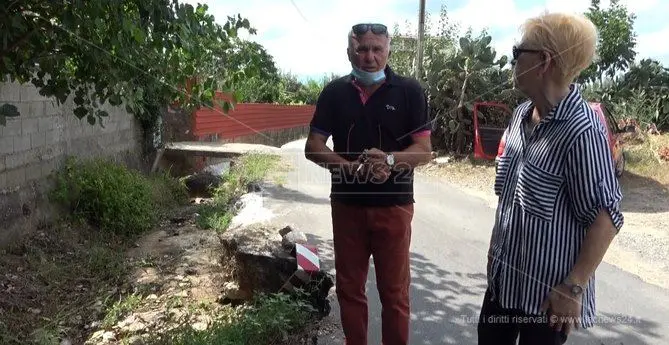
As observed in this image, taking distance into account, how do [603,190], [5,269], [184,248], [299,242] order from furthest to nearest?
[184,248], [5,269], [299,242], [603,190]

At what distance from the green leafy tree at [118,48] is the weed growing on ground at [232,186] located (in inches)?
98.5

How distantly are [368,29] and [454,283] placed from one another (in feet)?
7.76

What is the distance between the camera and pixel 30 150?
17.4 ft

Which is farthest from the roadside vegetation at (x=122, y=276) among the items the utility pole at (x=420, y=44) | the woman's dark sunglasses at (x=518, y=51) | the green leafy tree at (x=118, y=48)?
the utility pole at (x=420, y=44)

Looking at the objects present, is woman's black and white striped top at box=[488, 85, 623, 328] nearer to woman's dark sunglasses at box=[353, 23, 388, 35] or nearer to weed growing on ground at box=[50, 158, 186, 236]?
woman's dark sunglasses at box=[353, 23, 388, 35]

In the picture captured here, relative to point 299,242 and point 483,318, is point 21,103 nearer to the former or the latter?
point 299,242

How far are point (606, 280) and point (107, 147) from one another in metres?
6.27

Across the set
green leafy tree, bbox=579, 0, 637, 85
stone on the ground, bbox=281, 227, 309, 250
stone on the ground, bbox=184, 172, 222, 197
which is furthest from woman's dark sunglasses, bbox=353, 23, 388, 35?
green leafy tree, bbox=579, 0, 637, 85

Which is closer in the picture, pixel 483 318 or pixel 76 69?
pixel 483 318

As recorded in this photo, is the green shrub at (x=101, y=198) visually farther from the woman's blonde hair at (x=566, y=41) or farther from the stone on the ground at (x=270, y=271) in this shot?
the woman's blonde hair at (x=566, y=41)

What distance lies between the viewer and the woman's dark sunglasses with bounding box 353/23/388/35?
2271mm

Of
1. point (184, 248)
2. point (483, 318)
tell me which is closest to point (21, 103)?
point (184, 248)

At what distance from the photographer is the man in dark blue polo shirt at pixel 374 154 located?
229cm

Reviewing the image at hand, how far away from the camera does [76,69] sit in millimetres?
3219
